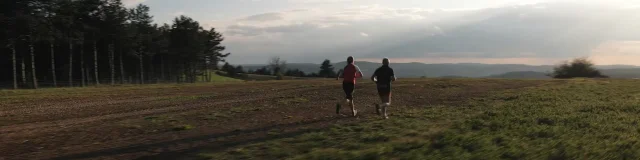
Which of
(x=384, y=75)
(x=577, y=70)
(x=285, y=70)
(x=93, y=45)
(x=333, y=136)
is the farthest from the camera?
(x=285, y=70)

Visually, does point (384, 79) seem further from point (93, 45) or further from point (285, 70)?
point (285, 70)

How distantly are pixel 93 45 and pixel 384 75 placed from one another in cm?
5083

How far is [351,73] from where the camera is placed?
1323 centimetres

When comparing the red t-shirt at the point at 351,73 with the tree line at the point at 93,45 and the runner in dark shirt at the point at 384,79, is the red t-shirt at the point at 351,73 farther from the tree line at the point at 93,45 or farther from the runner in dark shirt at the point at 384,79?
the tree line at the point at 93,45

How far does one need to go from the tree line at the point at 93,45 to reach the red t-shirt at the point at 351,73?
37.6 metres

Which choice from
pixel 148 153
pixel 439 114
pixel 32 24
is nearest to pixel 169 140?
pixel 148 153

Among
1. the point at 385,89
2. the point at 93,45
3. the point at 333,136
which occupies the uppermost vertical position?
the point at 93,45

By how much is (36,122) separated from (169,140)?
6375 millimetres

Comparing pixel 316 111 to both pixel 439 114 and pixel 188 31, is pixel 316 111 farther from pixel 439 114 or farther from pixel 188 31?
pixel 188 31

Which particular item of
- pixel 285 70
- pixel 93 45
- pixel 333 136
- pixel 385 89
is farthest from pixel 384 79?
pixel 285 70

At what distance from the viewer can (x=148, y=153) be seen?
26.1ft

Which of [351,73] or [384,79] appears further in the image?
[351,73]

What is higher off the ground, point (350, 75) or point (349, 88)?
point (350, 75)

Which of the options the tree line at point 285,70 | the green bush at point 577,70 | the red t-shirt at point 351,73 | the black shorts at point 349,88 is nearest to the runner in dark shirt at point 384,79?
the red t-shirt at point 351,73
